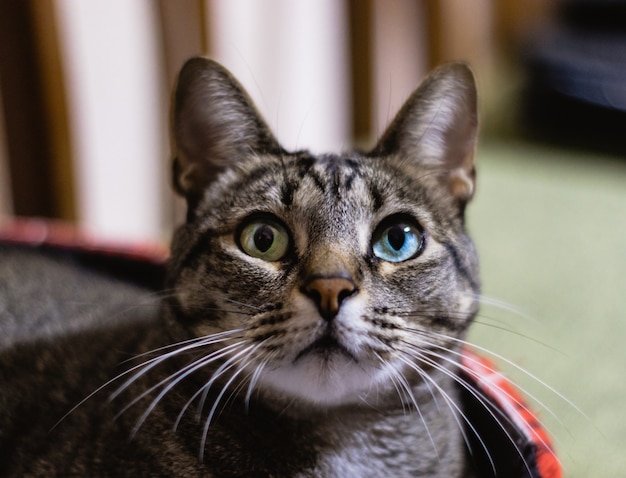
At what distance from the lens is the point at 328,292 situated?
73 cm

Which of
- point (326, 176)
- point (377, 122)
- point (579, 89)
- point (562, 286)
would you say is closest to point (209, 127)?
point (326, 176)

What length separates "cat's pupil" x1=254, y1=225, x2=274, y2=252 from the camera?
85cm

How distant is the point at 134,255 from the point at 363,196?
0.64m

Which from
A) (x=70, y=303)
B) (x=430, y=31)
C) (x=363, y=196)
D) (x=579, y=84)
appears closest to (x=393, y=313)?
(x=363, y=196)

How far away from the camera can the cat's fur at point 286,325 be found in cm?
77

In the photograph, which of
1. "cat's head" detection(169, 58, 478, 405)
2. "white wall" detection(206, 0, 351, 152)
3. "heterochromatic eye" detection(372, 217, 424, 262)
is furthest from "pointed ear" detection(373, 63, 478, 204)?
"white wall" detection(206, 0, 351, 152)

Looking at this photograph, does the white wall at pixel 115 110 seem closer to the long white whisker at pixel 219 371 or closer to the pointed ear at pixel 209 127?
the pointed ear at pixel 209 127

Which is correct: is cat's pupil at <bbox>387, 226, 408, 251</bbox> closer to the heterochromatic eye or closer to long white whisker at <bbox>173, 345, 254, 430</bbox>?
the heterochromatic eye

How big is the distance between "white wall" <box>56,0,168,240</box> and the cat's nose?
4.15 ft

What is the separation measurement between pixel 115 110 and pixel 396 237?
5.00ft

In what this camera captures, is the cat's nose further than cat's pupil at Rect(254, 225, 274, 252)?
No

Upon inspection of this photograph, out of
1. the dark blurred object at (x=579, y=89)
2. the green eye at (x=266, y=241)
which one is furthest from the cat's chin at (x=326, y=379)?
the dark blurred object at (x=579, y=89)

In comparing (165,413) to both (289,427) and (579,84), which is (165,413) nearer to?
(289,427)

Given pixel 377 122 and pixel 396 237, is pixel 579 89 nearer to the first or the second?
pixel 377 122
